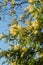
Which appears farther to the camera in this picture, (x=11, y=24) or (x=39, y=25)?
(x=11, y=24)

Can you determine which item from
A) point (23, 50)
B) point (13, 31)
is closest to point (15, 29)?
point (13, 31)

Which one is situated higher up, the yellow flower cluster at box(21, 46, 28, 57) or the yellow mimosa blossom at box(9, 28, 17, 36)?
the yellow mimosa blossom at box(9, 28, 17, 36)

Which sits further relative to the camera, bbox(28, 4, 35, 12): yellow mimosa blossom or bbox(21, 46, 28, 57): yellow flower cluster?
bbox(28, 4, 35, 12): yellow mimosa blossom

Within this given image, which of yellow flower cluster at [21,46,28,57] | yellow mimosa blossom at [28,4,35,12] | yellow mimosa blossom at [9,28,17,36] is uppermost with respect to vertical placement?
yellow mimosa blossom at [28,4,35,12]

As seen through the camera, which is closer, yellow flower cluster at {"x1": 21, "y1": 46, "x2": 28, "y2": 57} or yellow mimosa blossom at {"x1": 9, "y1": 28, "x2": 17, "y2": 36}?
yellow flower cluster at {"x1": 21, "y1": 46, "x2": 28, "y2": 57}

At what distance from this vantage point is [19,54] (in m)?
15.7

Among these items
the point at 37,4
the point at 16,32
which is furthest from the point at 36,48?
the point at 37,4

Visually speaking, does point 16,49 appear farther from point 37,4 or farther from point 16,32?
point 37,4

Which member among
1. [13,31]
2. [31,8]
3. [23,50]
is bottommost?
[23,50]

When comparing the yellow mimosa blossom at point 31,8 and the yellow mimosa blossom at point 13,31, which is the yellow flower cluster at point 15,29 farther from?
the yellow mimosa blossom at point 31,8

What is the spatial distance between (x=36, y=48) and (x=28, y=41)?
0.57m

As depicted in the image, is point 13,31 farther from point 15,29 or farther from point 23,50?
point 23,50

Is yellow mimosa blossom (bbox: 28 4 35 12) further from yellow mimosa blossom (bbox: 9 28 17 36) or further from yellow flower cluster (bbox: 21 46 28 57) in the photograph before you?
A: yellow flower cluster (bbox: 21 46 28 57)

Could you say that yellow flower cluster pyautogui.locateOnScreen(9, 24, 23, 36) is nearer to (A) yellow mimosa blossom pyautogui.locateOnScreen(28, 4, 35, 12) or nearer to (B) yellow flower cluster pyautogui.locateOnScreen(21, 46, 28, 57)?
(B) yellow flower cluster pyautogui.locateOnScreen(21, 46, 28, 57)
